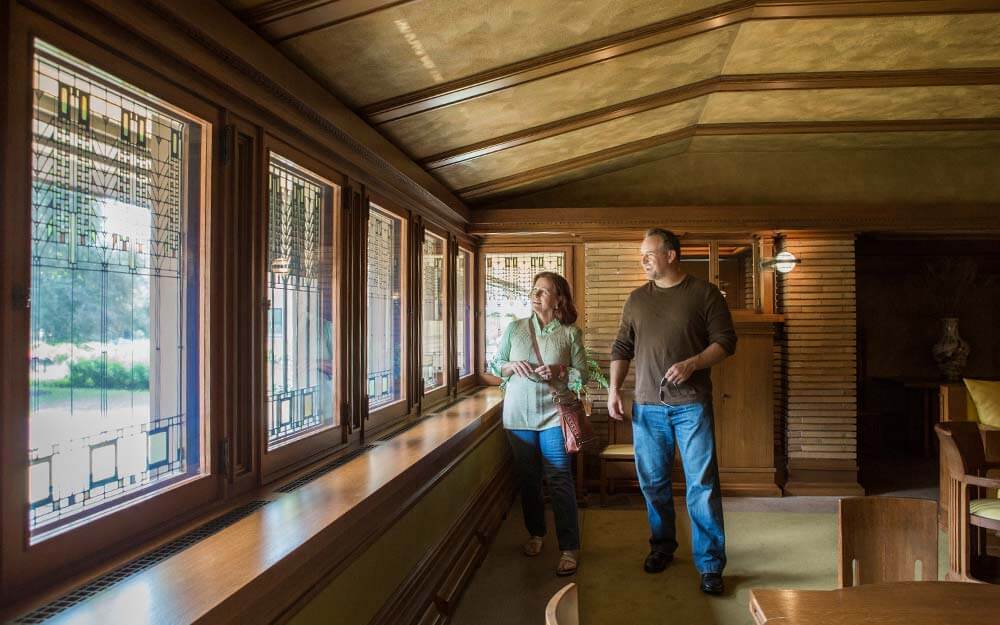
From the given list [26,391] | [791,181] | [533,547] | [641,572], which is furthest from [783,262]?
[26,391]

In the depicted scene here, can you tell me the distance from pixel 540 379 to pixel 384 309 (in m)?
0.92

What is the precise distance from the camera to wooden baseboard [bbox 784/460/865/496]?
5.48 m

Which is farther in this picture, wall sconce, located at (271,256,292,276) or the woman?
the woman

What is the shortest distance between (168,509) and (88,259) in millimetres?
691

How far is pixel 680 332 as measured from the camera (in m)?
3.43

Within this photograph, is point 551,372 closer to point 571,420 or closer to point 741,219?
point 571,420

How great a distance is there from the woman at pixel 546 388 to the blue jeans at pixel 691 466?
0.42m

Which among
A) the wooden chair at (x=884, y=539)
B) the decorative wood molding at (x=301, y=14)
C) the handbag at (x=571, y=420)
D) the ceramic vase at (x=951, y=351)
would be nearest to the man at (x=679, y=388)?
the handbag at (x=571, y=420)

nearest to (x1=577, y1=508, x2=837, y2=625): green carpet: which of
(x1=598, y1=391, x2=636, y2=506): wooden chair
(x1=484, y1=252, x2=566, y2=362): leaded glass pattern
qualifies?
(x1=598, y1=391, x2=636, y2=506): wooden chair

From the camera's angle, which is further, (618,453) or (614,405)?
(618,453)

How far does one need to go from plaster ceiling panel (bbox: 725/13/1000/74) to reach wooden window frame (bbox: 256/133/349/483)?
2284 millimetres

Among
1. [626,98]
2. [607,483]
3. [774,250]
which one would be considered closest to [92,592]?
[626,98]

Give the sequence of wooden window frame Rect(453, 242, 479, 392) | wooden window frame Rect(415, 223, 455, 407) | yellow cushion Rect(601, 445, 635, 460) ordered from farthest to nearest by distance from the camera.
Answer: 1. wooden window frame Rect(453, 242, 479, 392)
2. yellow cushion Rect(601, 445, 635, 460)
3. wooden window frame Rect(415, 223, 455, 407)

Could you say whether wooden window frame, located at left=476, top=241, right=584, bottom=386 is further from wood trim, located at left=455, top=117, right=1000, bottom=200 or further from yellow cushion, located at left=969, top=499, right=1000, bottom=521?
yellow cushion, located at left=969, top=499, right=1000, bottom=521
